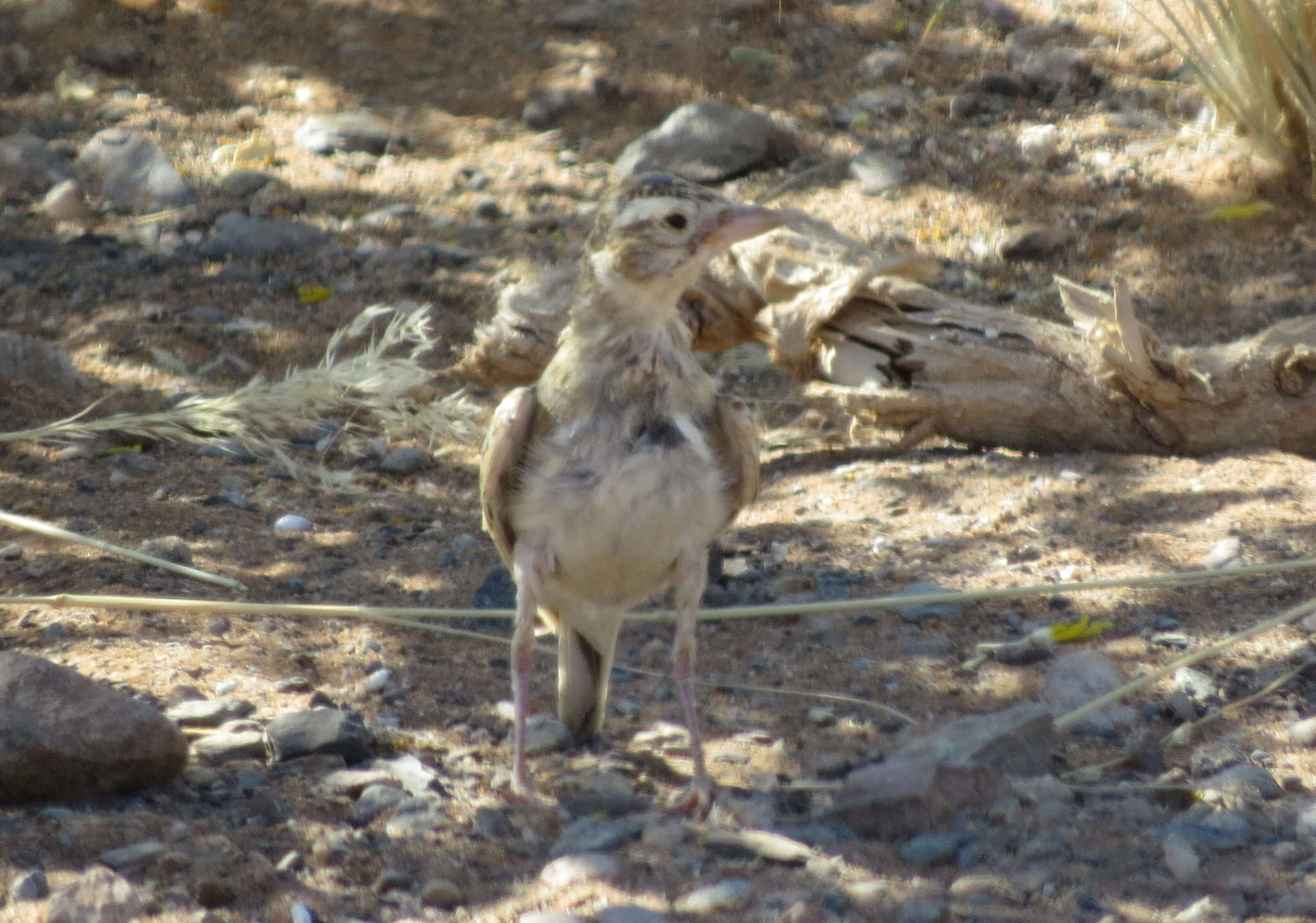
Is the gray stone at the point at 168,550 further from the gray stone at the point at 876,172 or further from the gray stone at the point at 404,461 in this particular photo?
the gray stone at the point at 876,172

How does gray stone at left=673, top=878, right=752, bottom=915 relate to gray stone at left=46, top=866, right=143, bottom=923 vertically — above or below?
below

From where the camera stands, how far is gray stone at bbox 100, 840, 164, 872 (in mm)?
3354

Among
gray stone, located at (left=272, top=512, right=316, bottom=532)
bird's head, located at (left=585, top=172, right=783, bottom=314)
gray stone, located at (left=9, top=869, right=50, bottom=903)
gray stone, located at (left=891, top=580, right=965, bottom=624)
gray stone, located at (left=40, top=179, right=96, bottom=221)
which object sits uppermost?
bird's head, located at (left=585, top=172, right=783, bottom=314)

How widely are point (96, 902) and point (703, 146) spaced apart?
7.44 metres

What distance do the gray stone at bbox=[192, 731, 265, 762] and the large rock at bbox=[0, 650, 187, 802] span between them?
30cm

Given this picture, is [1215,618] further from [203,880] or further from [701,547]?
[203,880]

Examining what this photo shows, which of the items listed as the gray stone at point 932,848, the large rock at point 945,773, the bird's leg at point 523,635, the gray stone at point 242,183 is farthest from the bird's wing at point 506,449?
the gray stone at point 242,183

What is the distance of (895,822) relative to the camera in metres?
3.76

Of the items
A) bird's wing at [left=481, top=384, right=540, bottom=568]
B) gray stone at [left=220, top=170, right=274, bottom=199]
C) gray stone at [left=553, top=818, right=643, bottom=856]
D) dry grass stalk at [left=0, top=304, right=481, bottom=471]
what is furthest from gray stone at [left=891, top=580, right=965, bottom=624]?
gray stone at [left=220, top=170, right=274, bottom=199]

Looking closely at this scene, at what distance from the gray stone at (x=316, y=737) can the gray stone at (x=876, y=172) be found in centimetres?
614

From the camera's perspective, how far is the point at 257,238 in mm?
9633

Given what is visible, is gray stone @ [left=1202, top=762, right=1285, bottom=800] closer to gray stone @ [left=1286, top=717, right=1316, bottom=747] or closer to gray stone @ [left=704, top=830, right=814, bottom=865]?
gray stone @ [left=1286, top=717, right=1316, bottom=747]

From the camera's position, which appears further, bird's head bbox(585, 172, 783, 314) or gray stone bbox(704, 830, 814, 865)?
bird's head bbox(585, 172, 783, 314)

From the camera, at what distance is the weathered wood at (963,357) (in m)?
6.30
